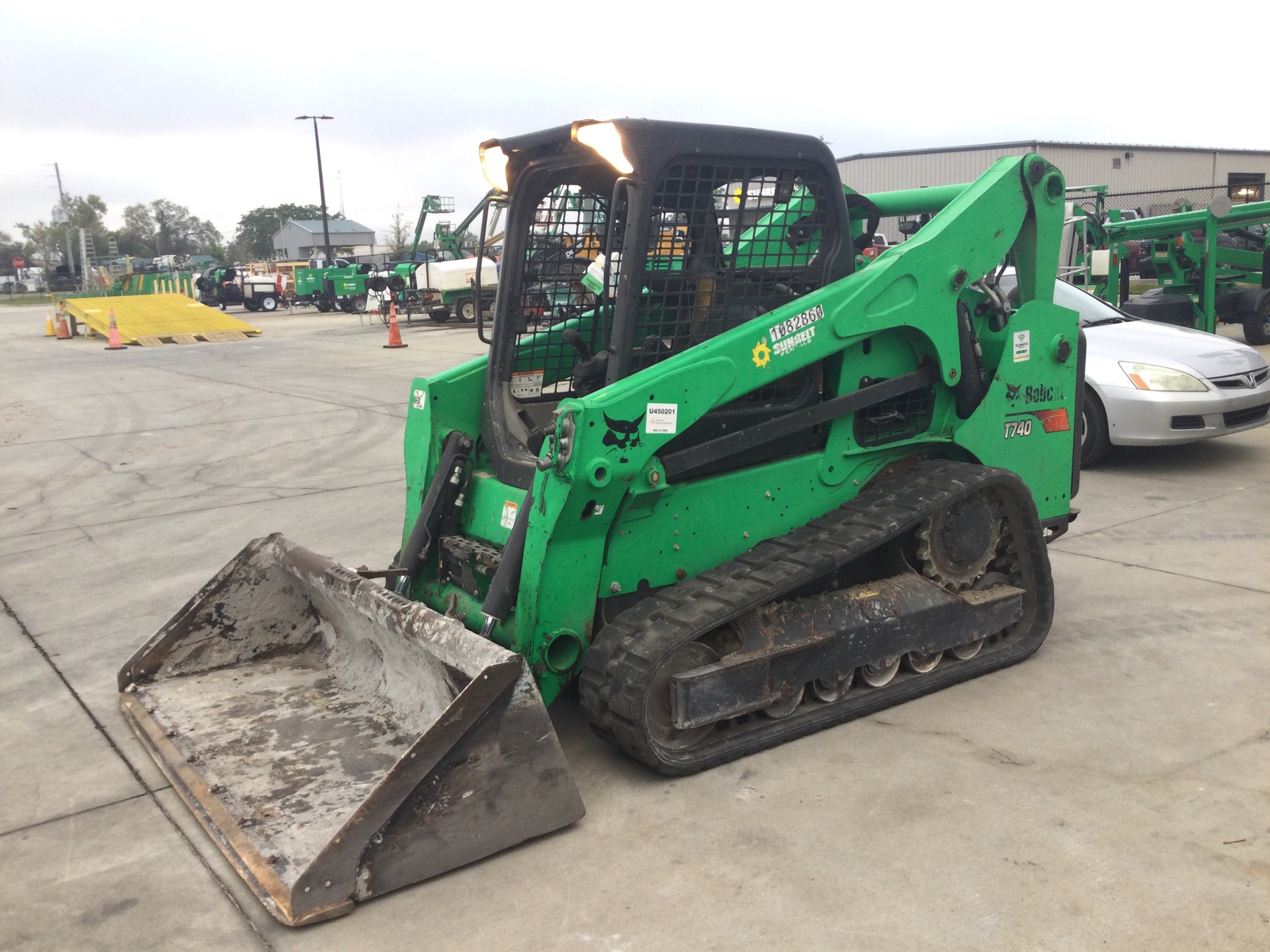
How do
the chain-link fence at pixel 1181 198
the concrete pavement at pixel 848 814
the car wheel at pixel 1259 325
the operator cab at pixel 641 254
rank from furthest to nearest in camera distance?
the chain-link fence at pixel 1181 198, the car wheel at pixel 1259 325, the operator cab at pixel 641 254, the concrete pavement at pixel 848 814

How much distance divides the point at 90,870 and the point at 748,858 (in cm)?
198

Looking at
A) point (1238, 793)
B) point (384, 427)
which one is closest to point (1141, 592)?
point (1238, 793)

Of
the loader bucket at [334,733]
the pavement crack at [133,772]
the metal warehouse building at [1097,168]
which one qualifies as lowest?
the pavement crack at [133,772]

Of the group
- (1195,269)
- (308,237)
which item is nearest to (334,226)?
(308,237)

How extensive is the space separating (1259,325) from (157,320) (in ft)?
73.9

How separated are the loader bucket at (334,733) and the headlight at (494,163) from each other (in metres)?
1.73

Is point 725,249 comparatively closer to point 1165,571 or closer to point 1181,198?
point 1165,571

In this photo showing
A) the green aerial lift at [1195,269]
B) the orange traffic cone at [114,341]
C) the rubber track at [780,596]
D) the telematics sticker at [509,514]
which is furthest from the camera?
the orange traffic cone at [114,341]

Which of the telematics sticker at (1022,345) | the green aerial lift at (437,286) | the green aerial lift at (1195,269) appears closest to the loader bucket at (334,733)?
the telematics sticker at (1022,345)

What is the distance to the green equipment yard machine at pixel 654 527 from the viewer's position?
3502mm

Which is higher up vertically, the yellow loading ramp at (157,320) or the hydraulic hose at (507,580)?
the hydraulic hose at (507,580)

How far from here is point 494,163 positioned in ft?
15.4

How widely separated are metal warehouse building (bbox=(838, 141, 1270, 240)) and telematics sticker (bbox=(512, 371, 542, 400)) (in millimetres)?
29010

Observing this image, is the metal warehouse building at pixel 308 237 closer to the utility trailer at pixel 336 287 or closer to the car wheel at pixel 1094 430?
the utility trailer at pixel 336 287
